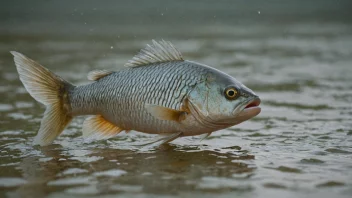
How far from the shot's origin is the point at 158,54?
5738 millimetres

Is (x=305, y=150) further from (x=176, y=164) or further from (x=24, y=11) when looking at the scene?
(x=24, y=11)

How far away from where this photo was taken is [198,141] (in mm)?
6203

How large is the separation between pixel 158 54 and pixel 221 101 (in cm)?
82

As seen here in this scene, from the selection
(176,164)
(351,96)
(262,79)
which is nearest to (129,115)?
(176,164)

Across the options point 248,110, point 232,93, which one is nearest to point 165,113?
point 232,93

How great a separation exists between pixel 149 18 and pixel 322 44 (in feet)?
37.9

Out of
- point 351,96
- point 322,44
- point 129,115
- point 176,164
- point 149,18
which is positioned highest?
point 149,18

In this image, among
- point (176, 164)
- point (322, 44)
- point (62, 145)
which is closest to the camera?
point (176, 164)

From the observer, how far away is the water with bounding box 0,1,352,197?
→ 445 centimetres

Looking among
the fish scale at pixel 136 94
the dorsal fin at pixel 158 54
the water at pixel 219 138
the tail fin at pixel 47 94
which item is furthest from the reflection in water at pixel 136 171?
the dorsal fin at pixel 158 54

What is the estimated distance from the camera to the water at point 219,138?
14.6 ft

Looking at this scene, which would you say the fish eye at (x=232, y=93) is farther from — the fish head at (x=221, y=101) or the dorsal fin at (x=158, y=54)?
the dorsal fin at (x=158, y=54)

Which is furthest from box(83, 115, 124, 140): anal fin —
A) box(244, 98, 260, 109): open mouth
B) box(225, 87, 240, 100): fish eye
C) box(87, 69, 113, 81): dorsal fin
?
box(244, 98, 260, 109): open mouth

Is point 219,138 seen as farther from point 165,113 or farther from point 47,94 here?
point 47,94
